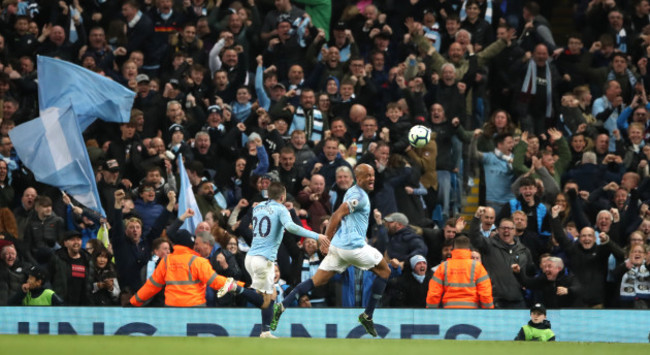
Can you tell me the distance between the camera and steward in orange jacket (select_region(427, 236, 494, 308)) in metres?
14.8

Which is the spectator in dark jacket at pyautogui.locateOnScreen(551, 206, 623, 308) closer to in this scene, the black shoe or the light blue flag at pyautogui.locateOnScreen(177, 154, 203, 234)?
the black shoe

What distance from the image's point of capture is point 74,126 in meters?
18.1

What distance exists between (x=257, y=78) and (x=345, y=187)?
3714 mm

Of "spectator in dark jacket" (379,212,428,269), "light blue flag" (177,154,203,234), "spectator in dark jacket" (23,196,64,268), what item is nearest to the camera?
"spectator in dark jacket" (379,212,428,269)

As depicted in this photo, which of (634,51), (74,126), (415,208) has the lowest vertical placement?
(415,208)

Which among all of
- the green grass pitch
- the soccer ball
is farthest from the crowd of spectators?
the green grass pitch

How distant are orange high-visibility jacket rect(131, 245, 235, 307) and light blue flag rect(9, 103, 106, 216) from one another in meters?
2.97

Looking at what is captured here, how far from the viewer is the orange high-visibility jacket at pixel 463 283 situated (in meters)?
14.8

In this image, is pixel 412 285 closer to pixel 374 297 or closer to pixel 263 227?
pixel 374 297

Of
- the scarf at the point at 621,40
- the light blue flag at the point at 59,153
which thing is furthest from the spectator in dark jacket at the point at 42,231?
the scarf at the point at 621,40

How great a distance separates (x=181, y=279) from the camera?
48.2ft

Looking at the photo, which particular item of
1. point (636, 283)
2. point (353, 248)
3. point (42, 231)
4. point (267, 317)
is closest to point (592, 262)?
point (636, 283)

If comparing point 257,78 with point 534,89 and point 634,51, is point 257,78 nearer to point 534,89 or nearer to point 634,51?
point 534,89

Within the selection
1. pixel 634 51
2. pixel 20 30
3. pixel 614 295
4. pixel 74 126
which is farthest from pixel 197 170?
pixel 634 51
